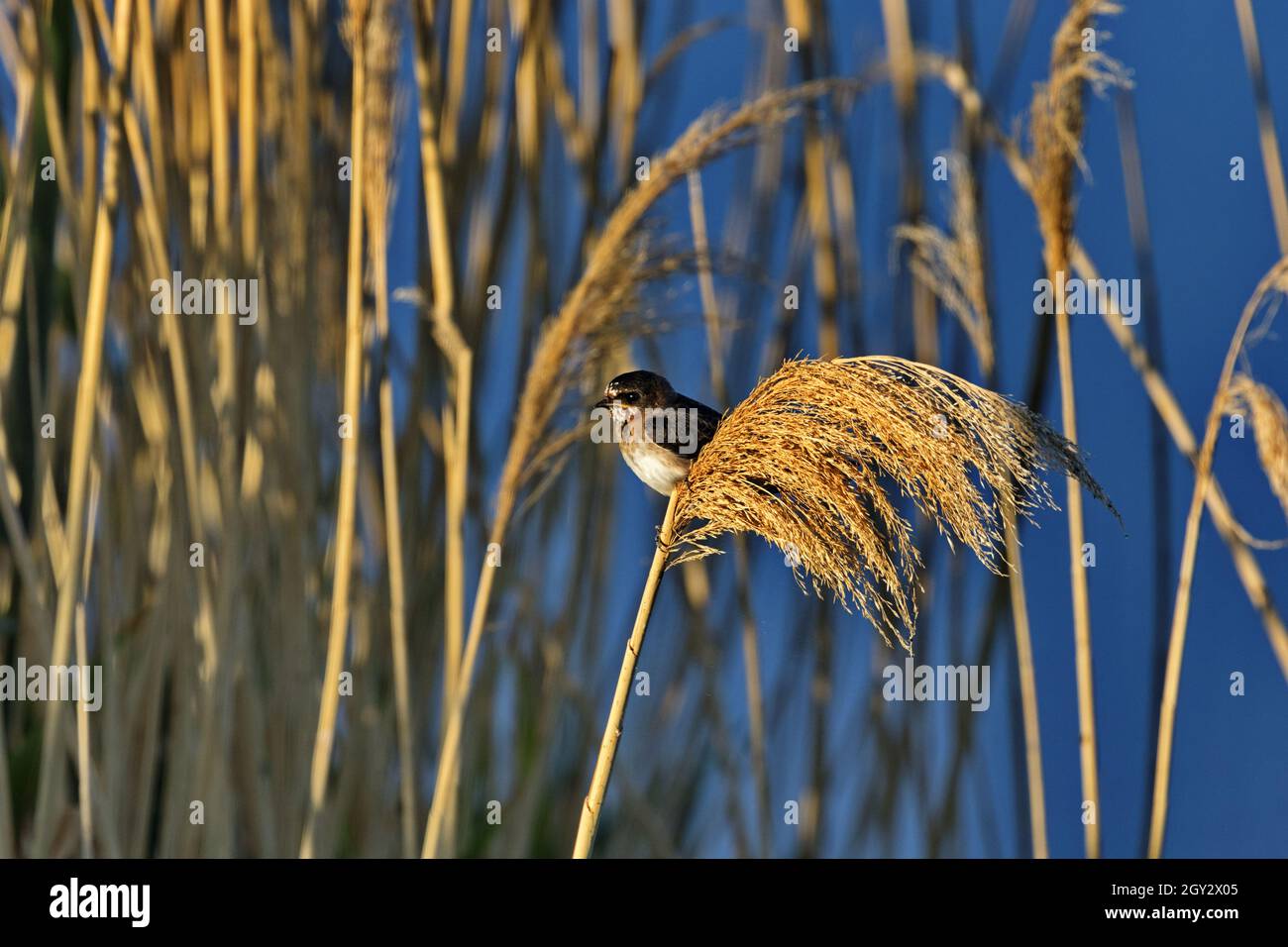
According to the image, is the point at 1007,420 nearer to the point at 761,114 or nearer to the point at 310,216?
Result: the point at 761,114

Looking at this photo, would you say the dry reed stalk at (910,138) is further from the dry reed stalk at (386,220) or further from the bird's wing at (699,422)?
the dry reed stalk at (386,220)

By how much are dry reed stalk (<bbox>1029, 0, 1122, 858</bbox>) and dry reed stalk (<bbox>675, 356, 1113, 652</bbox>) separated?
57 cm

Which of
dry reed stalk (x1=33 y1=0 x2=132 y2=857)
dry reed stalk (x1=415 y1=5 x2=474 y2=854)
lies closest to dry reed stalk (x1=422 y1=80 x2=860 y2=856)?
dry reed stalk (x1=415 y1=5 x2=474 y2=854)

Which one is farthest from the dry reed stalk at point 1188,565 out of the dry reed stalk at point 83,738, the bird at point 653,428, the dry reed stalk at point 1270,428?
the dry reed stalk at point 83,738

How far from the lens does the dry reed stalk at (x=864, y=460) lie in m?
1.53

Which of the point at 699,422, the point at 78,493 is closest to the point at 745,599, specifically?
the point at 699,422

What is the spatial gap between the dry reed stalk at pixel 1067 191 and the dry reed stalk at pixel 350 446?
1.18m

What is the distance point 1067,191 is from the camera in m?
2.07

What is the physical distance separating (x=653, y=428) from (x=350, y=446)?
669 millimetres

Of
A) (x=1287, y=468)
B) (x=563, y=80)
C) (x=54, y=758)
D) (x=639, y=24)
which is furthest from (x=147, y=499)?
(x=1287, y=468)
